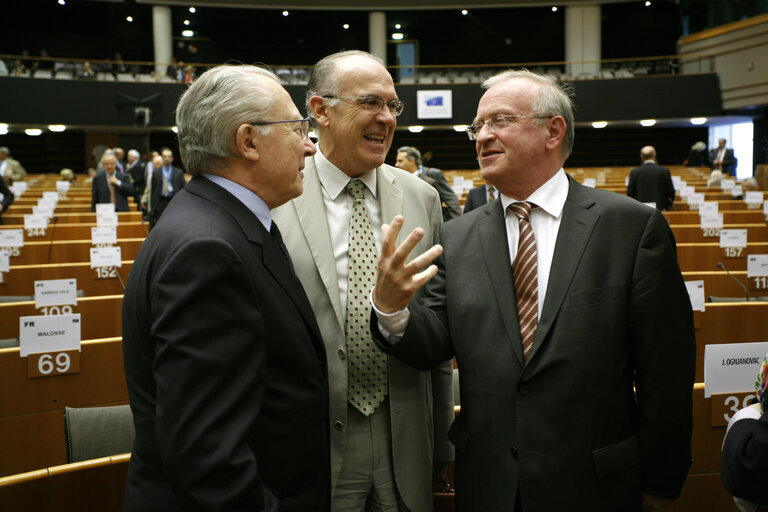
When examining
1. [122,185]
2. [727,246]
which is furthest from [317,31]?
[727,246]

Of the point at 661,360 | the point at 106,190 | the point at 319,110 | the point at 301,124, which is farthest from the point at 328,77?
the point at 106,190

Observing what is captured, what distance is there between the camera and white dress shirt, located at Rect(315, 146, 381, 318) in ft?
5.49

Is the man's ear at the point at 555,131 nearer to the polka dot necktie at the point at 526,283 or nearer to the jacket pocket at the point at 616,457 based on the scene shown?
the polka dot necktie at the point at 526,283

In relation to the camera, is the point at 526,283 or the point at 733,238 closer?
the point at 526,283

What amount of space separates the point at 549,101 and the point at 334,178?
59 cm

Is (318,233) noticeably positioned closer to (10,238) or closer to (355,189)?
(355,189)

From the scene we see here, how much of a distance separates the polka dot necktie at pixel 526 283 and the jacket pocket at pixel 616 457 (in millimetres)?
267

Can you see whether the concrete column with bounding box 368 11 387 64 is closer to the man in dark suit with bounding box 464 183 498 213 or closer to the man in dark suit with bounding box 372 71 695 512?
the man in dark suit with bounding box 464 183 498 213

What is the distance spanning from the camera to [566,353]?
1442mm

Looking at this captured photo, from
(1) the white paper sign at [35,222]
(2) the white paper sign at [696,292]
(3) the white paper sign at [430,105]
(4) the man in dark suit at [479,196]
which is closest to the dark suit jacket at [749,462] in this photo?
(2) the white paper sign at [696,292]

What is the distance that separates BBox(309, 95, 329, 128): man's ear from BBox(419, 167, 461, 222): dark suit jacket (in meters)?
3.39

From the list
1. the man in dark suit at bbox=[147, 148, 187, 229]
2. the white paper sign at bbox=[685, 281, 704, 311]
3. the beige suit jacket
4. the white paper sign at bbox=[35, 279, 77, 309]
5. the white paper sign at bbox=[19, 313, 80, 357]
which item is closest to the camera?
the beige suit jacket

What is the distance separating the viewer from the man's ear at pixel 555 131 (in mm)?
1668

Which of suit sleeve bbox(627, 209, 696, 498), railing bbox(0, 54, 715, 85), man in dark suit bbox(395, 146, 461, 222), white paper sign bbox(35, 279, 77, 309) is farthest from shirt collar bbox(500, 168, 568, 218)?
railing bbox(0, 54, 715, 85)
